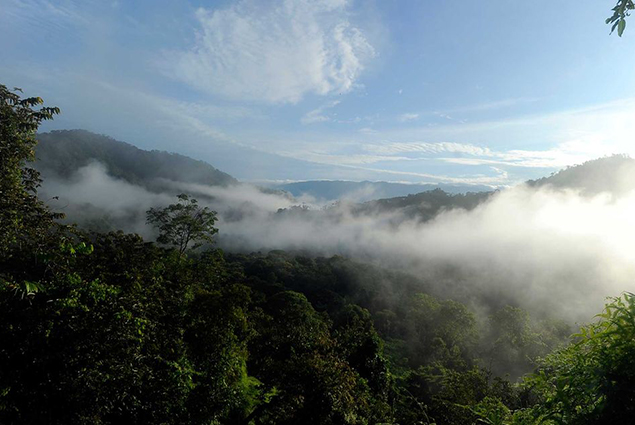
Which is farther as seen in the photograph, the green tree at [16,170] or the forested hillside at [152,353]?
the green tree at [16,170]

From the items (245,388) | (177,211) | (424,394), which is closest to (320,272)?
(424,394)

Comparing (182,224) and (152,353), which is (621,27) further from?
(182,224)

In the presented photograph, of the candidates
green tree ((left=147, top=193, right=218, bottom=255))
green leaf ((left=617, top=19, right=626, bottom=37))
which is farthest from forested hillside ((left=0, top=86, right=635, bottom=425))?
green tree ((left=147, top=193, right=218, bottom=255))

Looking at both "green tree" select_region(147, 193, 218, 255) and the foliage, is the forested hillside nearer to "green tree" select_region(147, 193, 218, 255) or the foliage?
the foliage

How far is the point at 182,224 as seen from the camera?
1236 inches

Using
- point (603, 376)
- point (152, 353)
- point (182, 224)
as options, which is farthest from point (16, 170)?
point (182, 224)

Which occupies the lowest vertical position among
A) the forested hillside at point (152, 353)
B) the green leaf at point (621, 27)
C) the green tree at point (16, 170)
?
the forested hillside at point (152, 353)

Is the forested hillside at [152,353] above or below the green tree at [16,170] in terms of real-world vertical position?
below

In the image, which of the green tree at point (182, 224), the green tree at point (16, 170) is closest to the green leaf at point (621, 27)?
the green tree at point (16, 170)

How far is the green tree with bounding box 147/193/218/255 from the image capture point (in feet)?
103

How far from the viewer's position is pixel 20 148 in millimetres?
10500

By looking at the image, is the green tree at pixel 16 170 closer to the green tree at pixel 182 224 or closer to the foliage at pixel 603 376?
the foliage at pixel 603 376

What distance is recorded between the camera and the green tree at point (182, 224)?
1232 inches

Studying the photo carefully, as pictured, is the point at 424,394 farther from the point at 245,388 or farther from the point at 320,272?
the point at 320,272
